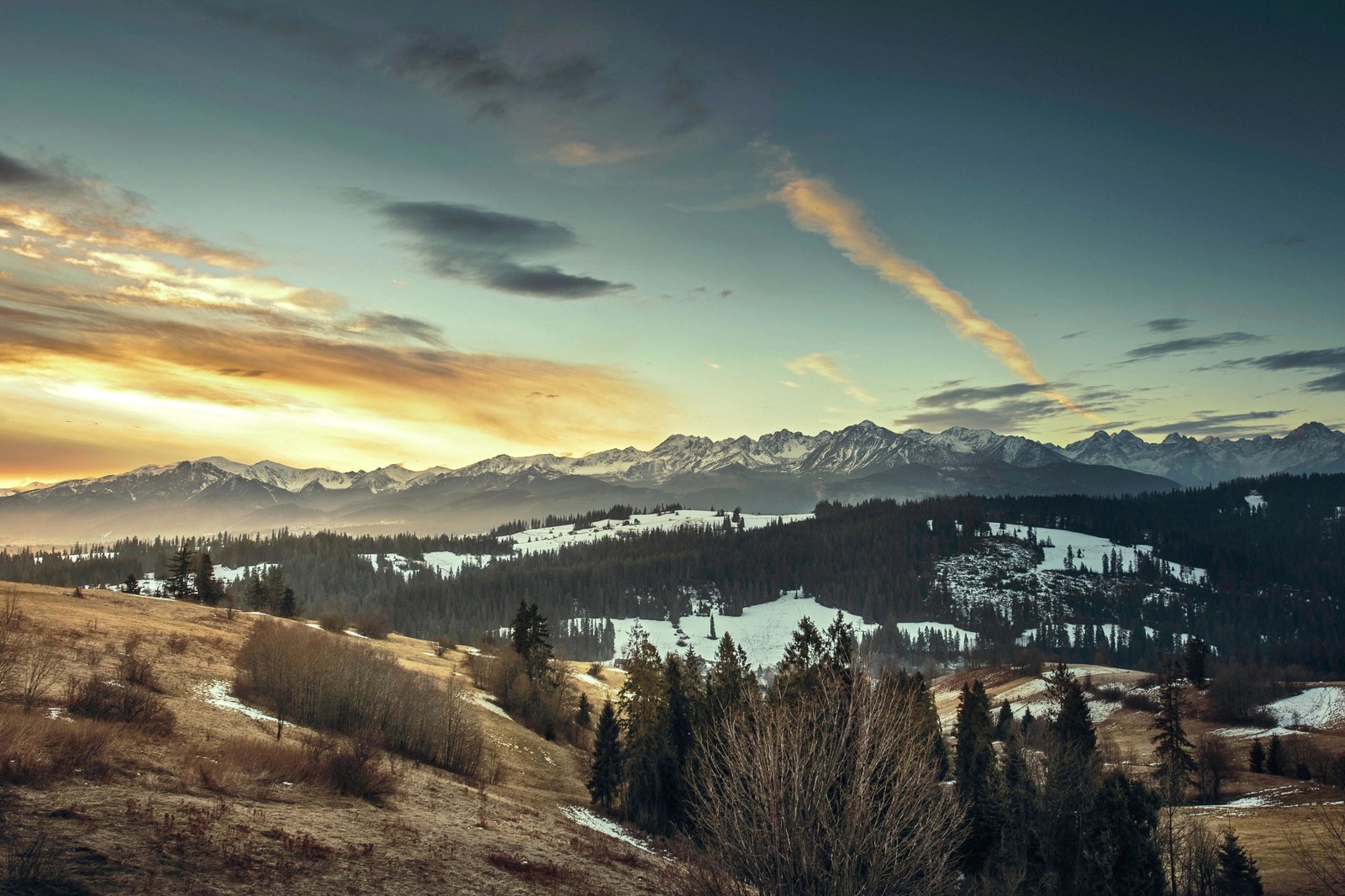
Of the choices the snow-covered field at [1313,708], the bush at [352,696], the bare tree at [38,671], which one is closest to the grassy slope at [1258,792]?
the snow-covered field at [1313,708]

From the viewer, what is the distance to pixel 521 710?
70.1 metres

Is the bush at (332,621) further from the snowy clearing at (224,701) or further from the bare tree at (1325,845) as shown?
the bare tree at (1325,845)

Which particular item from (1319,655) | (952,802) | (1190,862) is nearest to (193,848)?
(952,802)

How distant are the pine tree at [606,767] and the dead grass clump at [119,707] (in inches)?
1194

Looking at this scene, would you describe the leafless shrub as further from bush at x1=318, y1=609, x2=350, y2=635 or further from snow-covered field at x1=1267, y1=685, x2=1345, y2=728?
snow-covered field at x1=1267, y1=685, x2=1345, y2=728

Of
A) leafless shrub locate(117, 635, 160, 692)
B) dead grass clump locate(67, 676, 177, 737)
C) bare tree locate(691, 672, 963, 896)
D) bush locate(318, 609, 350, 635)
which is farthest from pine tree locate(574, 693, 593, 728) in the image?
bare tree locate(691, 672, 963, 896)

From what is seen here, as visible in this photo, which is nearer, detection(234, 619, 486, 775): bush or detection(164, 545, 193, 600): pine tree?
detection(234, 619, 486, 775): bush

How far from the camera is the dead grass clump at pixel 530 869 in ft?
80.8

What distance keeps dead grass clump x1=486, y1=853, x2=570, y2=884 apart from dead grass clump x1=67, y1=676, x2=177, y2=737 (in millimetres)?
14387

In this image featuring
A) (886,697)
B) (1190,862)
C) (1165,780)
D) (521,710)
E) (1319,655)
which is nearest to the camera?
(886,697)

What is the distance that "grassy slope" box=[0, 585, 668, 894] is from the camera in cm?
1709

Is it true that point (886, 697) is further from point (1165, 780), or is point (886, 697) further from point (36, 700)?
point (1165, 780)

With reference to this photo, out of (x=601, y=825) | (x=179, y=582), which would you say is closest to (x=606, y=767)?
(x=601, y=825)

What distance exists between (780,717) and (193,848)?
647 inches
